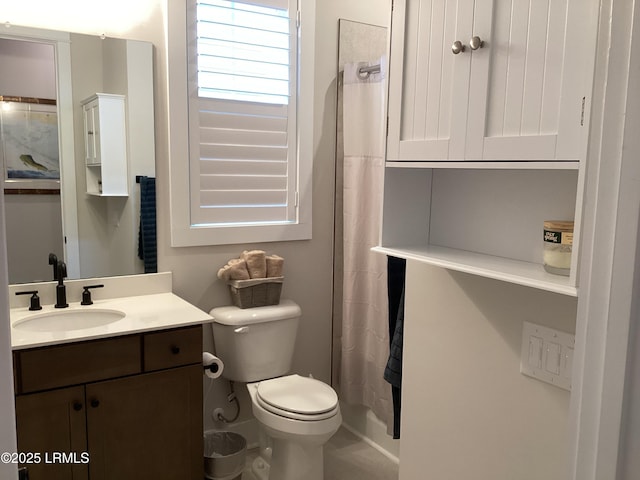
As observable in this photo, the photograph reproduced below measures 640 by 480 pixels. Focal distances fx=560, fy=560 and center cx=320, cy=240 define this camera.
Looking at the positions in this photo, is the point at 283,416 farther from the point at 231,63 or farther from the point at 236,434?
the point at 231,63

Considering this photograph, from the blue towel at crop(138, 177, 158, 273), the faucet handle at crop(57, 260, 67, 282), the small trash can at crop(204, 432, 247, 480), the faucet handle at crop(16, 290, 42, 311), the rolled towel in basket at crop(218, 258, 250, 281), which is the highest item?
the blue towel at crop(138, 177, 158, 273)

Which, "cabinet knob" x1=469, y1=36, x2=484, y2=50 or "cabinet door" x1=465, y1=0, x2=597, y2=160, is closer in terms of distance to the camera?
"cabinet door" x1=465, y1=0, x2=597, y2=160

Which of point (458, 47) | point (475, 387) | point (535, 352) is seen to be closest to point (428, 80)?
Answer: point (458, 47)

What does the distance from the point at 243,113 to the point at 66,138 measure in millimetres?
799

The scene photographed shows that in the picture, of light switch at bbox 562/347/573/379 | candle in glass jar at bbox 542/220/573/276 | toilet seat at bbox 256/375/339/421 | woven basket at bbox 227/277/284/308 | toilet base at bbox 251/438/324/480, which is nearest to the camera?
candle in glass jar at bbox 542/220/573/276

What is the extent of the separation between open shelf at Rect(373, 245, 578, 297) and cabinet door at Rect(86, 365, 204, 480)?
1073mm

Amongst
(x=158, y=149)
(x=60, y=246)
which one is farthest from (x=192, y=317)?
(x=158, y=149)

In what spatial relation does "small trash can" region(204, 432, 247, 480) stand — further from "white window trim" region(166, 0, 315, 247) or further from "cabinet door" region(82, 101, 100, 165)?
"cabinet door" region(82, 101, 100, 165)

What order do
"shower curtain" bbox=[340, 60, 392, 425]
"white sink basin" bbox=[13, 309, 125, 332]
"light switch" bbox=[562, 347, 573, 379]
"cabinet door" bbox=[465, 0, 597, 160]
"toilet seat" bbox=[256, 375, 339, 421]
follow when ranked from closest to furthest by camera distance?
"cabinet door" bbox=[465, 0, 597, 160] → "light switch" bbox=[562, 347, 573, 379] → "white sink basin" bbox=[13, 309, 125, 332] → "toilet seat" bbox=[256, 375, 339, 421] → "shower curtain" bbox=[340, 60, 392, 425]

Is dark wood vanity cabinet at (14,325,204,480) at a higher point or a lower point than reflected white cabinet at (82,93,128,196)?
lower

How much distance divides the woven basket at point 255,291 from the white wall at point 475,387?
1.04 meters

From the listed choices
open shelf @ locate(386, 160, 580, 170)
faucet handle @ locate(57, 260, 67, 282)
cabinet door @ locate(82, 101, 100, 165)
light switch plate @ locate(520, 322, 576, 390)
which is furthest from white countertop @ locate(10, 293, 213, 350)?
light switch plate @ locate(520, 322, 576, 390)

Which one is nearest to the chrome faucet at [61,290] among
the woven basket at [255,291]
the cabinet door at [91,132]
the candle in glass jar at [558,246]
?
the cabinet door at [91,132]

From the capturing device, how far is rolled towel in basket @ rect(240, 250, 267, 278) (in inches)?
102
